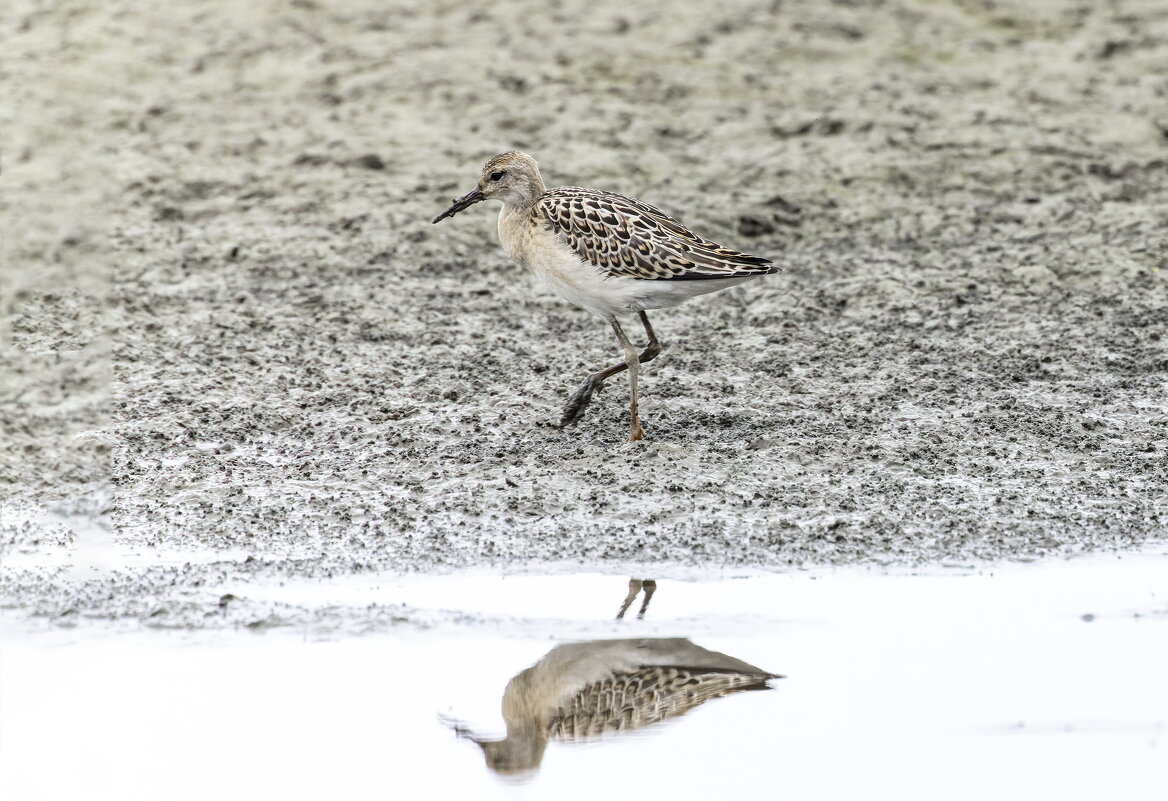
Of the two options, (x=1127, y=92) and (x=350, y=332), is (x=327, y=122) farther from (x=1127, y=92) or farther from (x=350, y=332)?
(x=1127, y=92)

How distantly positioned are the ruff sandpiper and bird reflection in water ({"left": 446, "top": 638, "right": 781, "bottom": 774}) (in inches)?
84.4

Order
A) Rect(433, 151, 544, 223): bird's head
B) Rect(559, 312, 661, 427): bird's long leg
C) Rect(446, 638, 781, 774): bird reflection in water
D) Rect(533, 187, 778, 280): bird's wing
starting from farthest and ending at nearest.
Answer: Rect(433, 151, 544, 223): bird's head, Rect(559, 312, 661, 427): bird's long leg, Rect(533, 187, 778, 280): bird's wing, Rect(446, 638, 781, 774): bird reflection in water

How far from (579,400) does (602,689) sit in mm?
2592

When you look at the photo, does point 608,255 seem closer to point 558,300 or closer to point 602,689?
point 558,300

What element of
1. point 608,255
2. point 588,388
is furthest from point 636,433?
point 608,255

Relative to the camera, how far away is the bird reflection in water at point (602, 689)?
523cm

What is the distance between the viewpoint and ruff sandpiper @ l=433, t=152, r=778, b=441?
297 inches

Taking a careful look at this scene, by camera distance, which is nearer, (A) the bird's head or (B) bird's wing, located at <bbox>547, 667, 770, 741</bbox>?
(B) bird's wing, located at <bbox>547, 667, 770, 741</bbox>

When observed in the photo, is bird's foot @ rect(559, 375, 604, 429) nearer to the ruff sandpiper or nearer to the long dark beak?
the ruff sandpiper

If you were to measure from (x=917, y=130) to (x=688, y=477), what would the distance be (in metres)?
5.12

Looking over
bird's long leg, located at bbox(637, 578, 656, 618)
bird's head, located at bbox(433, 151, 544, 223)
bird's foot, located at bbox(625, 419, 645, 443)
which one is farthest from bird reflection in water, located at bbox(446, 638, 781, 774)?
bird's head, located at bbox(433, 151, 544, 223)

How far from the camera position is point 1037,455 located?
7461 mm

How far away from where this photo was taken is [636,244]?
757 centimetres

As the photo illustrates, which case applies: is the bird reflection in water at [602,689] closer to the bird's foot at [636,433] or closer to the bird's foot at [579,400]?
the bird's foot at [636,433]
